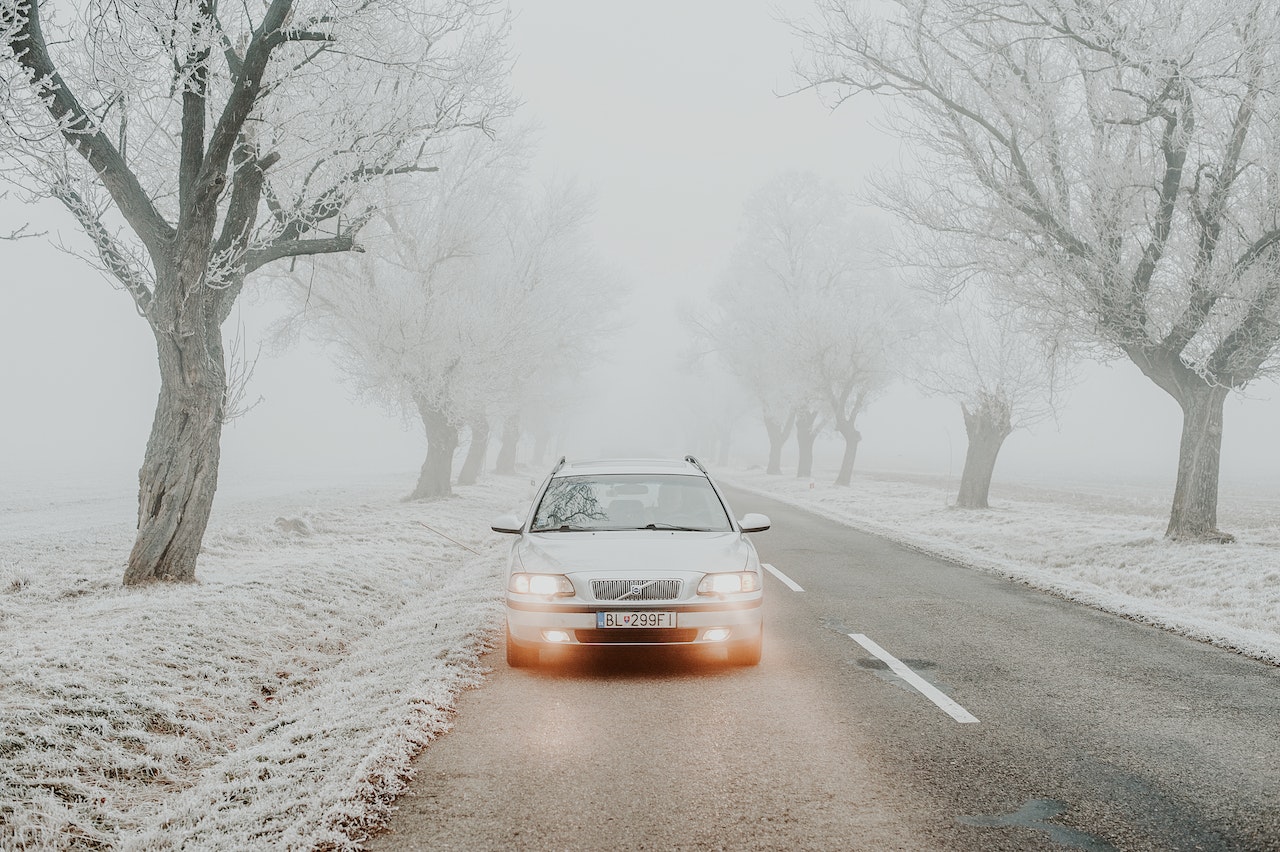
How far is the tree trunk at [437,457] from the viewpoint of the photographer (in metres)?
22.2

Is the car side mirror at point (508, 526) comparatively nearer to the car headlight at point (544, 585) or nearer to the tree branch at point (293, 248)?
the car headlight at point (544, 585)

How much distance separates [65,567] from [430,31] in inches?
309

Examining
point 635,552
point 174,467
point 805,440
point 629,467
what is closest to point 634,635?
point 635,552

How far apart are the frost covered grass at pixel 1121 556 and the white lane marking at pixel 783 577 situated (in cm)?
315

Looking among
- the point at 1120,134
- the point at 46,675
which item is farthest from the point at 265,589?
the point at 1120,134

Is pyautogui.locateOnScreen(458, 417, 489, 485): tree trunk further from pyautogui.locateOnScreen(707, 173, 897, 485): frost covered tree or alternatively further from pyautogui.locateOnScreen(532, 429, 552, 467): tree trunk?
pyautogui.locateOnScreen(532, 429, 552, 467): tree trunk

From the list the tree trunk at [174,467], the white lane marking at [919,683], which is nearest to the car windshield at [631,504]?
the white lane marking at [919,683]

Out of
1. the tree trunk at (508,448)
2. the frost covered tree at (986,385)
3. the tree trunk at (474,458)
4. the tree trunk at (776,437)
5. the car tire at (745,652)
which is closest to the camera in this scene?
the car tire at (745,652)

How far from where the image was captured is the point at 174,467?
27.6ft

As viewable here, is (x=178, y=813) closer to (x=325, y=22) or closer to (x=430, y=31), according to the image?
(x=325, y=22)

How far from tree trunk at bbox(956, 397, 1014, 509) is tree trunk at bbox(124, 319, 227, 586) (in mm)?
19835

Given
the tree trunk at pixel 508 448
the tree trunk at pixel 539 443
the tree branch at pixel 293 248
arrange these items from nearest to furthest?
the tree branch at pixel 293 248 < the tree trunk at pixel 508 448 < the tree trunk at pixel 539 443

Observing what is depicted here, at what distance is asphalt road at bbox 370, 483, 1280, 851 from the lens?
3.42 m

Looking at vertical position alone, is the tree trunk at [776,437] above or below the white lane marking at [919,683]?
above
